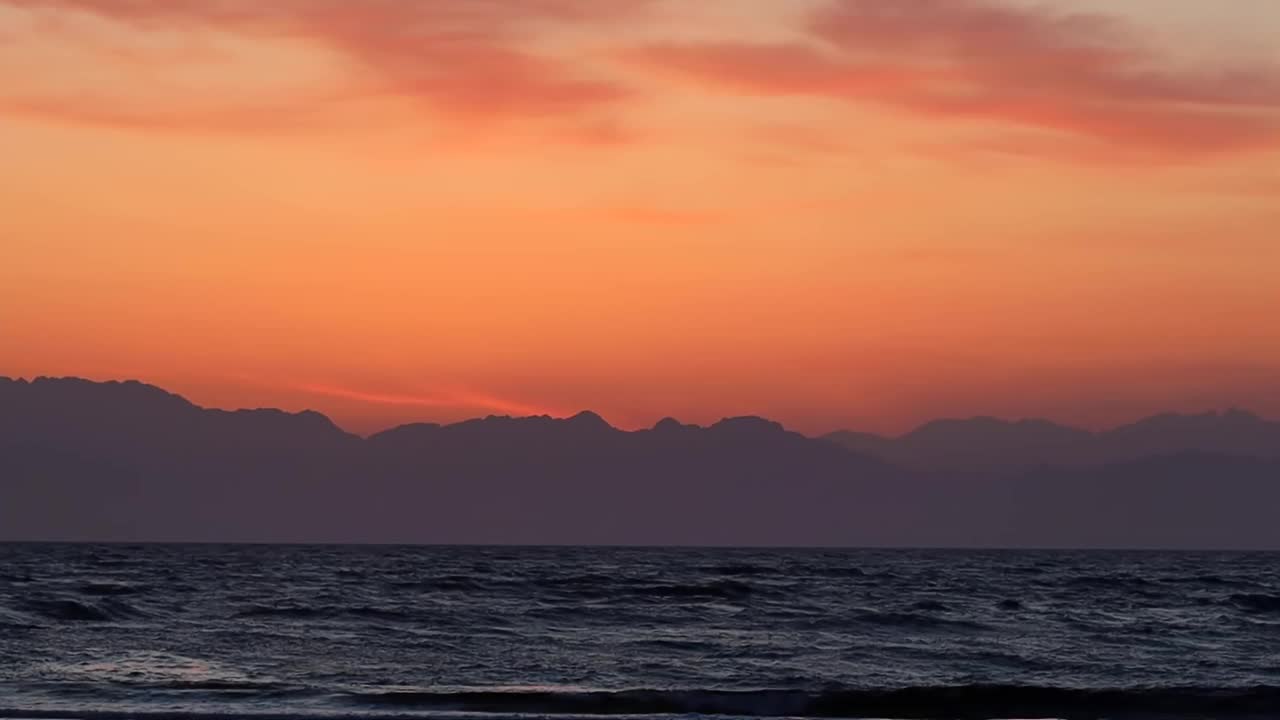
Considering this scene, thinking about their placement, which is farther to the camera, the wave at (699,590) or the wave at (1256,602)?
the wave at (699,590)

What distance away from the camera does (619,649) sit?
1518 inches

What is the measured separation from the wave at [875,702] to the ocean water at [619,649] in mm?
77

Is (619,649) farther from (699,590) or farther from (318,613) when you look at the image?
(699,590)

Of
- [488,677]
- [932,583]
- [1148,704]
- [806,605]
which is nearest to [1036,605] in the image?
[806,605]

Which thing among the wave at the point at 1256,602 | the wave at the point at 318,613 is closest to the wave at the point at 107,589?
the wave at the point at 318,613

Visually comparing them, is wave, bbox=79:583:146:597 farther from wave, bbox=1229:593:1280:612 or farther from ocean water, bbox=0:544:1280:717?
wave, bbox=1229:593:1280:612

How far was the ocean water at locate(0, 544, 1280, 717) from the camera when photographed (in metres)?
28.6

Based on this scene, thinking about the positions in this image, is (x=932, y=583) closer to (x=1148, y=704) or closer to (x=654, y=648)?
(x=654, y=648)

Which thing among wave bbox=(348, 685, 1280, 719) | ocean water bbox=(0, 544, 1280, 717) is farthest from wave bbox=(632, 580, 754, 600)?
wave bbox=(348, 685, 1280, 719)

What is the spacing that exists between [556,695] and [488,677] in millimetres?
3414

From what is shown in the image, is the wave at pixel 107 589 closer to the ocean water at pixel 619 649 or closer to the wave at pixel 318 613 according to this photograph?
the ocean water at pixel 619 649

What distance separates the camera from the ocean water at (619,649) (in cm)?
2856

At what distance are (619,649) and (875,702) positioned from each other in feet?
34.0

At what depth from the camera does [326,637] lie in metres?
39.5
